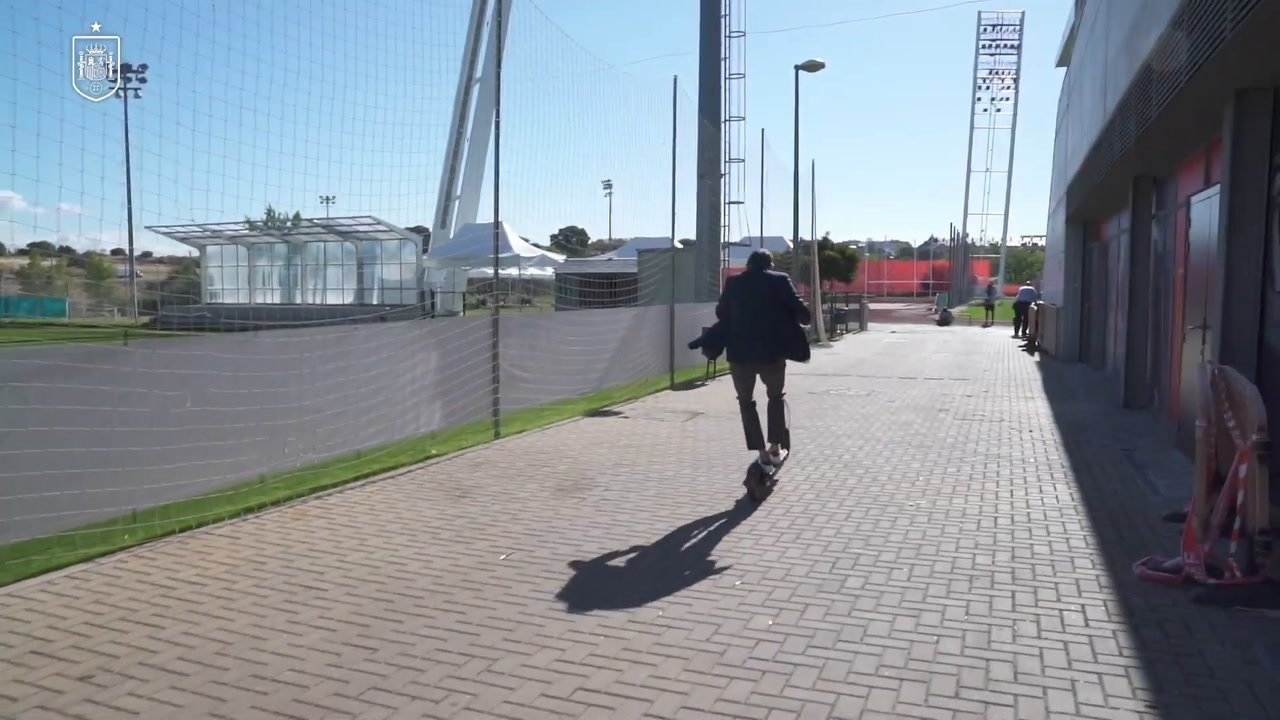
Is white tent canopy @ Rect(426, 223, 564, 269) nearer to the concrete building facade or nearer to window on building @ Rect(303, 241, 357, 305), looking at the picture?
window on building @ Rect(303, 241, 357, 305)

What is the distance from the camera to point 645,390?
52.8 feet

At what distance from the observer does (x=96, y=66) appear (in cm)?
587

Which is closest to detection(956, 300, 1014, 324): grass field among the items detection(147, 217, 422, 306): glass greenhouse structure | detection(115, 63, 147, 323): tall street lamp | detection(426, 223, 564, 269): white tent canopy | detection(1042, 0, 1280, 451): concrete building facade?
detection(1042, 0, 1280, 451): concrete building facade

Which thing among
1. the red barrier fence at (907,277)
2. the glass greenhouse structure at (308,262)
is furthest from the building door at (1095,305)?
the red barrier fence at (907,277)

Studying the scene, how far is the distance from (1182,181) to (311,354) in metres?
8.84

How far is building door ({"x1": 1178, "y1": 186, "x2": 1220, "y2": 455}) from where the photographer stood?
9023 mm

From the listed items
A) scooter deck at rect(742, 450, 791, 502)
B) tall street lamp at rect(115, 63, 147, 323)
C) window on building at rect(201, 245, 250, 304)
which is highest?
tall street lamp at rect(115, 63, 147, 323)

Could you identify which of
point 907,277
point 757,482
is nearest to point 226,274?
point 757,482

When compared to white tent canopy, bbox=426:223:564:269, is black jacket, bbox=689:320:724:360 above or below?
below

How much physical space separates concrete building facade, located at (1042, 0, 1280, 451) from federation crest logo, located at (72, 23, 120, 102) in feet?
19.6

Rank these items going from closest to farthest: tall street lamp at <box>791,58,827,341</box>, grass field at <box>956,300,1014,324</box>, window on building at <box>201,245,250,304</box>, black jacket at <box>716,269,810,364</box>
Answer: window on building at <box>201,245,250,304</box> → black jacket at <box>716,269,810,364</box> → tall street lamp at <box>791,58,827,341</box> → grass field at <box>956,300,1014,324</box>

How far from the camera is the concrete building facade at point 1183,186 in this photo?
24.5 ft

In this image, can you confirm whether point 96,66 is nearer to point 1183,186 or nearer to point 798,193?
point 1183,186

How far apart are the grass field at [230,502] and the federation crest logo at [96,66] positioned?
243 cm
